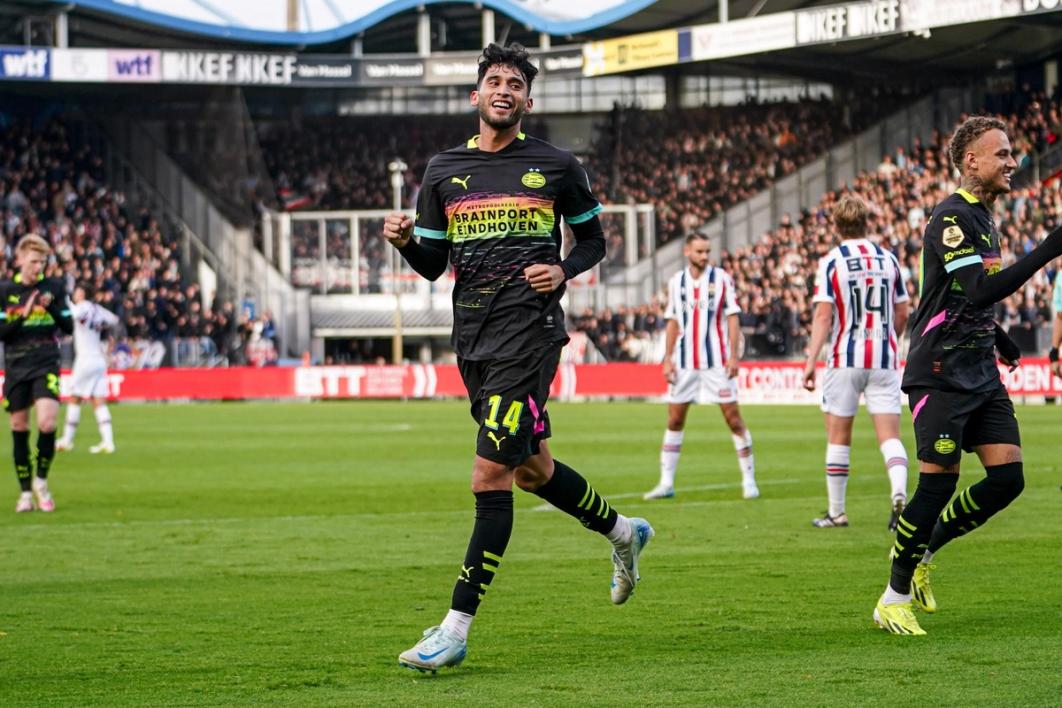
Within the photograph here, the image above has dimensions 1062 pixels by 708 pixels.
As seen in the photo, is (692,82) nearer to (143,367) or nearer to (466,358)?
(143,367)

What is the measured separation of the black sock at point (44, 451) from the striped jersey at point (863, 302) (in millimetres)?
6695

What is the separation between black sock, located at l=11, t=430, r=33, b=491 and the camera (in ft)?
44.2

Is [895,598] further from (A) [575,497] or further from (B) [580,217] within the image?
(B) [580,217]

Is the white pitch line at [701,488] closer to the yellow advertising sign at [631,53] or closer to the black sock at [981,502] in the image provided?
the black sock at [981,502]

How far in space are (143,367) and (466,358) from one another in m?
39.1

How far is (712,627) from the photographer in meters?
7.17

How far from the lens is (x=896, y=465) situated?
11.2 m

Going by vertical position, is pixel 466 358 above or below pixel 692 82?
below

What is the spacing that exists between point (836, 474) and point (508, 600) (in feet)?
13.0

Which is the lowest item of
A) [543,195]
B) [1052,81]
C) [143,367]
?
[143,367]

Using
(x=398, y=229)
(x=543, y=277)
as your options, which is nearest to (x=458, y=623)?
(x=543, y=277)

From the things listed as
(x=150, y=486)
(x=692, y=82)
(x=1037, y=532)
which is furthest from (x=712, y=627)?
(x=692, y=82)

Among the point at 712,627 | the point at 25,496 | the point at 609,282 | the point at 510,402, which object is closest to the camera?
the point at 510,402

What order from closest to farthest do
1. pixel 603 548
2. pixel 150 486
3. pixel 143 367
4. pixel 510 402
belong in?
pixel 510 402 → pixel 603 548 → pixel 150 486 → pixel 143 367
